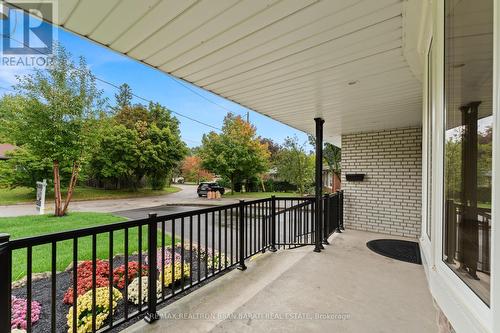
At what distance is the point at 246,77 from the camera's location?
7.82 feet

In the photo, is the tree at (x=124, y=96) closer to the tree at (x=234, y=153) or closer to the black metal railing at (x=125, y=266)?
the tree at (x=234, y=153)

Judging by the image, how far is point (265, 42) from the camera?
174cm

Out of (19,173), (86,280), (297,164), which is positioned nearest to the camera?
(86,280)

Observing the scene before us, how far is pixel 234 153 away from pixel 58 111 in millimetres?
10316

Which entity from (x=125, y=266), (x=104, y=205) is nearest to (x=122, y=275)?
(x=125, y=266)

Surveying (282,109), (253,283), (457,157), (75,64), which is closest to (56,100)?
(75,64)

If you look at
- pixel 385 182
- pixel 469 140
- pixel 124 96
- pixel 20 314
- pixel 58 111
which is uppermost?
pixel 124 96

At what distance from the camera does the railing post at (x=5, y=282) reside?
1057 millimetres

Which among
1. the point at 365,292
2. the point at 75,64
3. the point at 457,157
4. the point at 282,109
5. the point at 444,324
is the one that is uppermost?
the point at 75,64

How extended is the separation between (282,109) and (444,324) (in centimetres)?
293

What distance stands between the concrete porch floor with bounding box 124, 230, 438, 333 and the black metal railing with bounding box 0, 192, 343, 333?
208mm

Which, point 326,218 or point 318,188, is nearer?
point 318,188

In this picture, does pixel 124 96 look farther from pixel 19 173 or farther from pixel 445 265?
pixel 445 265

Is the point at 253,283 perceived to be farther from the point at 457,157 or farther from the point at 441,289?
the point at 457,157
